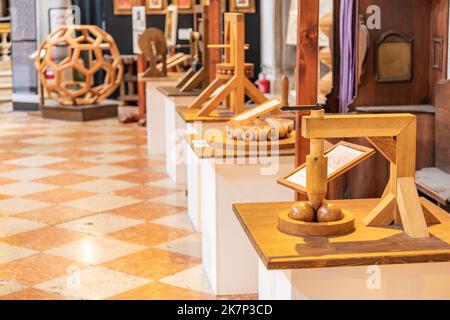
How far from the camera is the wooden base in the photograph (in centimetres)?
1109

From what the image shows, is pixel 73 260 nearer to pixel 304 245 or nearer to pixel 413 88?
pixel 413 88

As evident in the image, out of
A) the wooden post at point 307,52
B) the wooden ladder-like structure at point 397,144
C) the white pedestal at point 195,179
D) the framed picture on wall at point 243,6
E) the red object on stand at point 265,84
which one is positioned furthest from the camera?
the framed picture on wall at point 243,6

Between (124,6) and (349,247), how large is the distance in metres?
11.5

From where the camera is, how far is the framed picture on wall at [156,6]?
512 inches

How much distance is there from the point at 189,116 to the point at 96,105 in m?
6.83

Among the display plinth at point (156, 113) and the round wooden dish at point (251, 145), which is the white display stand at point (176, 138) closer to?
the display plinth at point (156, 113)

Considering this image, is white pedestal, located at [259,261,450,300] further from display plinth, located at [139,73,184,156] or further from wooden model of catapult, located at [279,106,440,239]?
display plinth, located at [139,73,184,156]

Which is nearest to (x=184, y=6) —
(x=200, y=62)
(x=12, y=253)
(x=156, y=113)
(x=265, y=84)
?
(x=265, y=84)

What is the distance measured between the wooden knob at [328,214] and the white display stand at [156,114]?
5434mm

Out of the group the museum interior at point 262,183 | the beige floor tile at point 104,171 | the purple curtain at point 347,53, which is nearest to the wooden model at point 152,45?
the museum interior at point 262,183

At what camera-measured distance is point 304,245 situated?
2.28 metres

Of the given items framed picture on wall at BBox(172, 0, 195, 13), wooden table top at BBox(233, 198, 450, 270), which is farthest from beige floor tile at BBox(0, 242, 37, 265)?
framed picture on wall at BBox(172, 0, 195, 13)

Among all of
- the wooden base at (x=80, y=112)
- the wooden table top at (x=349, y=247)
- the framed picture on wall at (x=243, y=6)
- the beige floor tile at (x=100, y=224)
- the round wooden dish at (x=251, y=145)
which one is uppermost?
the framed picture on wall at (x=243, y=6)

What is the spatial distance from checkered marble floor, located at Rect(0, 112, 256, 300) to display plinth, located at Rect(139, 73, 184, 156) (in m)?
0.18
